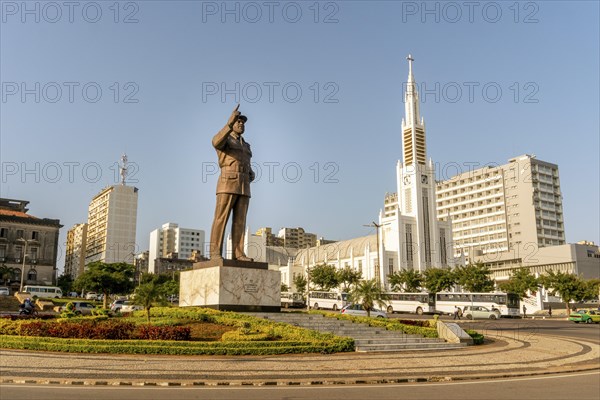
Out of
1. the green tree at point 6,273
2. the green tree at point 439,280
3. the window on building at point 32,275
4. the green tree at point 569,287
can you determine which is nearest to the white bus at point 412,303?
the green tree at point 439,280

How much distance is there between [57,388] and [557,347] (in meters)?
18.0

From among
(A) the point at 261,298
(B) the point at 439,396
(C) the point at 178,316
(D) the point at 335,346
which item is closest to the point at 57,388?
(B) the point at 439,396

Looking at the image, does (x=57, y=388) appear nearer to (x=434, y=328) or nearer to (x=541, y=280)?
(x=434, y=328)

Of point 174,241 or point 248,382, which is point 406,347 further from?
point 174,241

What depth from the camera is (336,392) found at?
A: 10.4 meters

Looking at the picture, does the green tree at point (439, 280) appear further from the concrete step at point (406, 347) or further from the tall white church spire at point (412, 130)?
the concrete step at point (406, 347)

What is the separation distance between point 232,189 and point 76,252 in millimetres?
128448

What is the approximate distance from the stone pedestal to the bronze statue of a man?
751 millimetres

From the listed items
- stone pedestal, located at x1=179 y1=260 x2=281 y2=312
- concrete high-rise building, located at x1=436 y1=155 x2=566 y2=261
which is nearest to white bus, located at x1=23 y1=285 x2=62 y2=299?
stone pedestal, located at x1=179 y1=260 x2=281 y2=312

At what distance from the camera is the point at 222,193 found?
24.6m

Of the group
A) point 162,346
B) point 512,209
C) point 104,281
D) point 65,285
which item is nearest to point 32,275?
point 65,285

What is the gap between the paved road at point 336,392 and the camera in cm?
963

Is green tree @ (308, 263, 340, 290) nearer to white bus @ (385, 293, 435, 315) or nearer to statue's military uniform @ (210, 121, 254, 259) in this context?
white bus @ (385, 293, 435, 315)

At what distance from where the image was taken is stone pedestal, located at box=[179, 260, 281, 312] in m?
23.2
